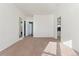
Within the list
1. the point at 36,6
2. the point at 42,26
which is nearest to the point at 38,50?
the point at 36,6

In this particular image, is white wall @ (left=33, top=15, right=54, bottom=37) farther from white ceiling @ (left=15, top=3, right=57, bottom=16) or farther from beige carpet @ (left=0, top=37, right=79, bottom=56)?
beige carpet @ (left=0, top=37, right=79, bottom=56)

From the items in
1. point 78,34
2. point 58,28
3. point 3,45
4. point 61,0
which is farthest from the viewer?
point 58,28

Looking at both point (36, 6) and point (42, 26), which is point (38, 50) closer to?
point (36, 6)

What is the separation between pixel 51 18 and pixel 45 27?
3.50ft

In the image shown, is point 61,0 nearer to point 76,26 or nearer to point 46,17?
point 76,26

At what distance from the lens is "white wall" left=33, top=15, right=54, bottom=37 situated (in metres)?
11.8

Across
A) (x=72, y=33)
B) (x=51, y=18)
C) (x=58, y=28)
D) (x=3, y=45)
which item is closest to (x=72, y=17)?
(x=72, y=33)

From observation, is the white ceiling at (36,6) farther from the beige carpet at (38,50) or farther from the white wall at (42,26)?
the white wall at (42,26)

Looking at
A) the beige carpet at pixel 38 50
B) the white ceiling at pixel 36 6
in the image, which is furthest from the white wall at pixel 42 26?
the beige carpet at pixel 38 50

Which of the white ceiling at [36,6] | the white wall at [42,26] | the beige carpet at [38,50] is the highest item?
the white ceiling at [36,6]

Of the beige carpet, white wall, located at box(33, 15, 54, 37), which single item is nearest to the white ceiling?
the beige carpet

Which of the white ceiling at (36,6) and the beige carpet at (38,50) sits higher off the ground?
the white ceiling at (36,6)

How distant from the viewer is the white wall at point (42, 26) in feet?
38.6

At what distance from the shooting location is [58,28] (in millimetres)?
9812
